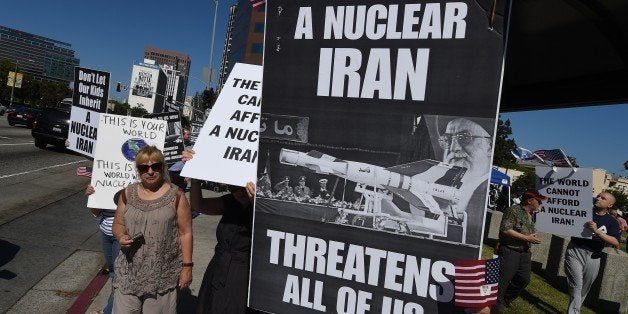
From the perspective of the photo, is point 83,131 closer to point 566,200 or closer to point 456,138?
point 456,138

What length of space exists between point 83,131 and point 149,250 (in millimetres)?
3292

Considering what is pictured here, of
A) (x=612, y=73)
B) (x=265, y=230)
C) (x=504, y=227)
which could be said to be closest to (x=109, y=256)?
(x=265, y=230)

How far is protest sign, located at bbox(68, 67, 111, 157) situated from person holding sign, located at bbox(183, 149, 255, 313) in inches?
131

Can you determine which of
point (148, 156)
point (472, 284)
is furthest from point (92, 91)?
point (472, 284)

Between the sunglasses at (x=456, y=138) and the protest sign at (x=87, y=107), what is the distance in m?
4.80

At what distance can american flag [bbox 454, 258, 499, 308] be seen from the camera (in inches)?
78.4

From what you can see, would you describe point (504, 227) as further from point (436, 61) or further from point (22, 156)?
point (22, 156)

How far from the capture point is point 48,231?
7.47 metres

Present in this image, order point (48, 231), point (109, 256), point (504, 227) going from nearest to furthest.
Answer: point (109, 256), point (504, 227), point (48, 231)

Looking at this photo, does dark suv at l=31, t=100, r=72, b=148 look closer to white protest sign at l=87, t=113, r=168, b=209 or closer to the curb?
the curb

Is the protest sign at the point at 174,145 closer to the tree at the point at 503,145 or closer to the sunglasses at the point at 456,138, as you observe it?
the sunglasses at the point at 456,138

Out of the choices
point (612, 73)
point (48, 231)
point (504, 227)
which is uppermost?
point (612, 73)

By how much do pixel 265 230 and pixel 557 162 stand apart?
5.06 meters

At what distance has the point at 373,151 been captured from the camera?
86.4 inches
